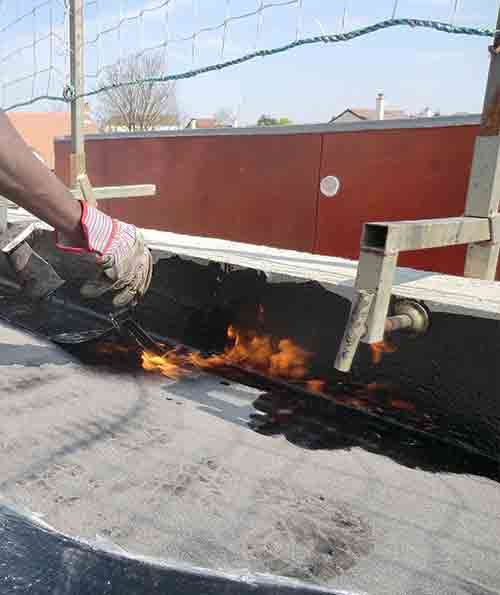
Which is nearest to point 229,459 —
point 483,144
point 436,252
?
point 483,144

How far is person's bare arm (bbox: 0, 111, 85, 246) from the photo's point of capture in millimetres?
1616

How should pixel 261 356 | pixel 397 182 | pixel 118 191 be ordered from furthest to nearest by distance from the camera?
pixel 118 191 → pixel 397 182 → pixel 261 356

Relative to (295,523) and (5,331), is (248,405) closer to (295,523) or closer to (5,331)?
(295,523)

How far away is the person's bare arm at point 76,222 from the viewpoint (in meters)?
1.64

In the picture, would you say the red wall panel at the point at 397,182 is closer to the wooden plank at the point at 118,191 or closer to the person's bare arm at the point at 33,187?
the wooden plank at the point at 118,191

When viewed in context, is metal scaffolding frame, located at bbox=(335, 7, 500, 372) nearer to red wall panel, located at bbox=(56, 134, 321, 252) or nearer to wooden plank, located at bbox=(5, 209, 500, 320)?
wooden plank, located at bbox=(5, 209, 500, 320)

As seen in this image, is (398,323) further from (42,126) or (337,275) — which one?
(42,126)

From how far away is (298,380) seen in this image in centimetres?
244

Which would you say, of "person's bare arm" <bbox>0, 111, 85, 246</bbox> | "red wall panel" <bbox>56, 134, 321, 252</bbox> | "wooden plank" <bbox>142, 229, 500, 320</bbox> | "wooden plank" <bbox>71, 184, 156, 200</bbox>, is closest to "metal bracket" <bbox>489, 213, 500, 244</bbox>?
"wooden plank" <bbox>142, 229, 500, 320</bbox>

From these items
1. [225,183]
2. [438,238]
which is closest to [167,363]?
[438,238]

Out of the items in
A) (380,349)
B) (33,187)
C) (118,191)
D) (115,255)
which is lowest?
(380,349)

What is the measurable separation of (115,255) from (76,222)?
26cm

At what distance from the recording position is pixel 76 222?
1.94 meters

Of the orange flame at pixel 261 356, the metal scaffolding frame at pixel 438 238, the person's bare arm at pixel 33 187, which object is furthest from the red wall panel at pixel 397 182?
the person's bare arm at pixel 33 187
